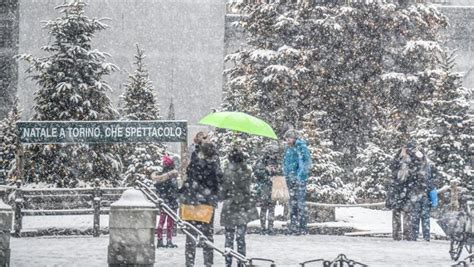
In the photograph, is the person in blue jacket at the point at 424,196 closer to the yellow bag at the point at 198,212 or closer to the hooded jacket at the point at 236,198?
the hooded jacket at the point at 236,198

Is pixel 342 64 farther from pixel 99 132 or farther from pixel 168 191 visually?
pixel 168 191

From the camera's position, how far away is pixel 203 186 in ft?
41.7

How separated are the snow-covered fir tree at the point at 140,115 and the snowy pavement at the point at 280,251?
1259 centimetres

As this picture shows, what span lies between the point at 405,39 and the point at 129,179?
36.3 ft

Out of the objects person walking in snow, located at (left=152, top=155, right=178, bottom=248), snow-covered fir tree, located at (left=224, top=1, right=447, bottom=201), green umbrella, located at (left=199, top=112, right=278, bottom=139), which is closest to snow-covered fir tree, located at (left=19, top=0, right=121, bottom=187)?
snow-covered fir tree, located at (left=224, top=1, right=447, bottom=201)

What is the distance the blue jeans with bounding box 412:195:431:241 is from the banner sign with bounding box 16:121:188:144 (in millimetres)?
5133

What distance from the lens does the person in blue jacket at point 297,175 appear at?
18953mm

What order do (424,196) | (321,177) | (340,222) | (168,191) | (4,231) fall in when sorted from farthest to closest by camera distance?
1. (321,177)
2. (340,222)
3. (424,196)
4. (168,191)
5. (4,231)

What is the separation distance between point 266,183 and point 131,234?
969 cm

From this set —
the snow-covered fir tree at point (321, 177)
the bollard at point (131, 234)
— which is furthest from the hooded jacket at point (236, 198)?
the snow-covered fir tree at point (321, 177)

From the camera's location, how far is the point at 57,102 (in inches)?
1088

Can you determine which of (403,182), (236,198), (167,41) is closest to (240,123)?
(236,198)

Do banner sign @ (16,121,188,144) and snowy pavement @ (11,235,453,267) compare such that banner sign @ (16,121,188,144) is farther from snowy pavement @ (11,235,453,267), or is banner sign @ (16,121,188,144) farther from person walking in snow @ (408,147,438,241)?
person walking in snow @ (408,147,438,241)

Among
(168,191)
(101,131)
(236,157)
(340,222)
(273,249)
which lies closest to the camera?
(236,157)
